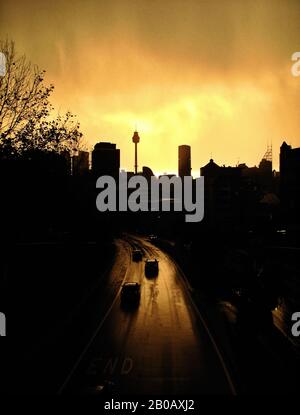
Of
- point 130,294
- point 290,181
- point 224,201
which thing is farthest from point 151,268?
point 224,201

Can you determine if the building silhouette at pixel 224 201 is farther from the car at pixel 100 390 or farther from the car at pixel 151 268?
the car at pixel 100 390

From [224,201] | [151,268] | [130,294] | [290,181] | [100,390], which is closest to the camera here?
[100,390]

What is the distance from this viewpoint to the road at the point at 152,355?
1886 cm

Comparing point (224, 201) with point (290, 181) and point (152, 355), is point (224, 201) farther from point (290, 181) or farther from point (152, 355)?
point (152, 355)

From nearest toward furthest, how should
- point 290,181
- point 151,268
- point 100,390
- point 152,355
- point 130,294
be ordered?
point 100,390 → point 152,355 → point 130,294 → point 151,268 → point 290,181

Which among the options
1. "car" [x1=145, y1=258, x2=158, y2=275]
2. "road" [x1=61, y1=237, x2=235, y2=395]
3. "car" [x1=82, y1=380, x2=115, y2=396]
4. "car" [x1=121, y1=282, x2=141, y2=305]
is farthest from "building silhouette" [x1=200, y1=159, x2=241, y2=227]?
"car" [x1=82, y1=380, x2=115, y2=396]

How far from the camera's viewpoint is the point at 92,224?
8475cm

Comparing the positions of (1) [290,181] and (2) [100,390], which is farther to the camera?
(1) [290,181]

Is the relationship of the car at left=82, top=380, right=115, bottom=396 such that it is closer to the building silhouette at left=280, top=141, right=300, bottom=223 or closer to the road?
the road

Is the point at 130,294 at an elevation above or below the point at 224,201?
below

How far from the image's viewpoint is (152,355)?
77.2ft

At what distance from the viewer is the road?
61.9ft
